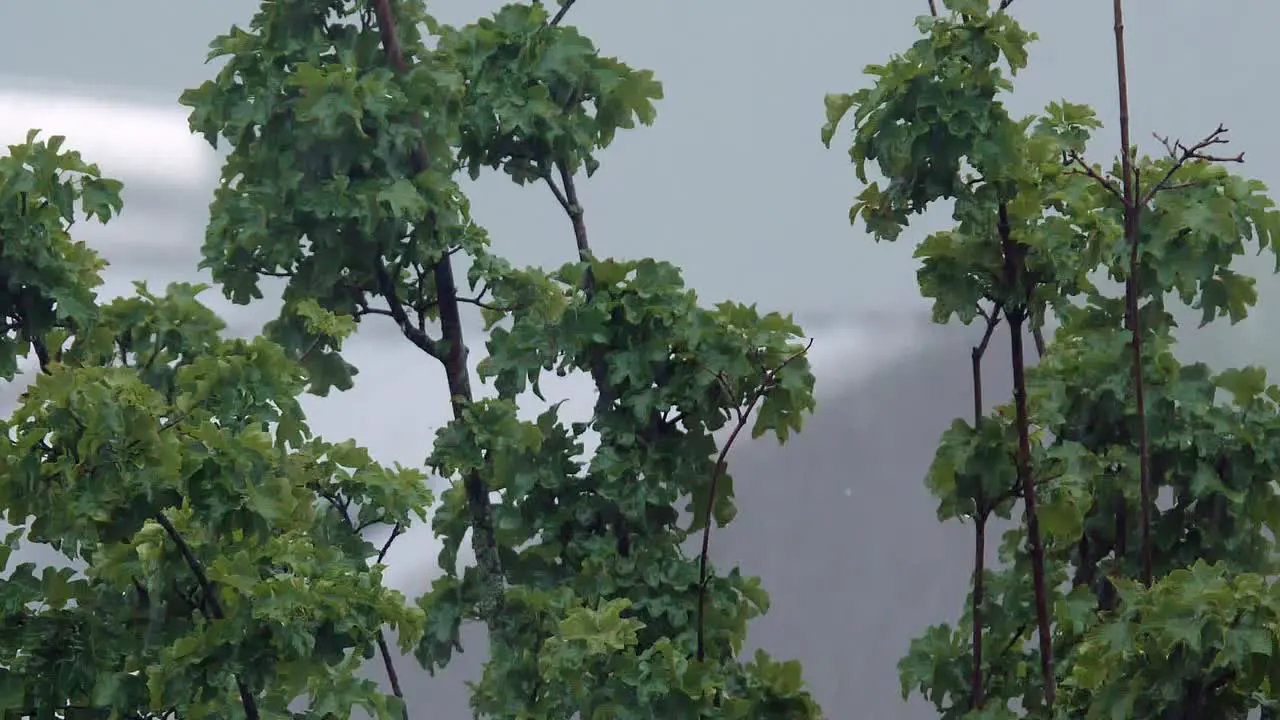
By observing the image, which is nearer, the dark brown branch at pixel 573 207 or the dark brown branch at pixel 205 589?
the dark brown branch at pixel 205 589

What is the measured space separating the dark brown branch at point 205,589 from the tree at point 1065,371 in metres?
2.22

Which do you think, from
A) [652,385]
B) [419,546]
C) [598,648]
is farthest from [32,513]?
[419,546]

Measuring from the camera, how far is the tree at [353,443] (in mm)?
5586

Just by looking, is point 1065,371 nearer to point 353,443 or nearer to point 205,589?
point 353,443

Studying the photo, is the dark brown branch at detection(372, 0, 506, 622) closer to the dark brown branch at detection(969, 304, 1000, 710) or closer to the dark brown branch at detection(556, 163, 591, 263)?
the dark brown branch at detection(556, 163, 591, 263)

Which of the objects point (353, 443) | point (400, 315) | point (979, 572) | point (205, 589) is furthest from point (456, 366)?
point (979, 572)

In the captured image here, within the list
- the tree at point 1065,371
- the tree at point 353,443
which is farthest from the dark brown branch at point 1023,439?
the tree at point 353,443

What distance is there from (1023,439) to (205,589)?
2380 mm

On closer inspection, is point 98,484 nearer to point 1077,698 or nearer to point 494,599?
point 494,599

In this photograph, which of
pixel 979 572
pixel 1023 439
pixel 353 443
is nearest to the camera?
pixel 1023 439

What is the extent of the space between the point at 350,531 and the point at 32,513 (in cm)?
171

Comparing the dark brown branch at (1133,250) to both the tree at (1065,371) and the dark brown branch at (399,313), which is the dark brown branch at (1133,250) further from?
the dark brown branch at (399,313)

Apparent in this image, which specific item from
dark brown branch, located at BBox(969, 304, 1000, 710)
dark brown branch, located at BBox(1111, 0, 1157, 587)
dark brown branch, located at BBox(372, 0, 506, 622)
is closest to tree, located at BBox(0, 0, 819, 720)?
dark brown branch, located at BBox(372, 0, 506, 622)

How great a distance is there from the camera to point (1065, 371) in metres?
6.44
